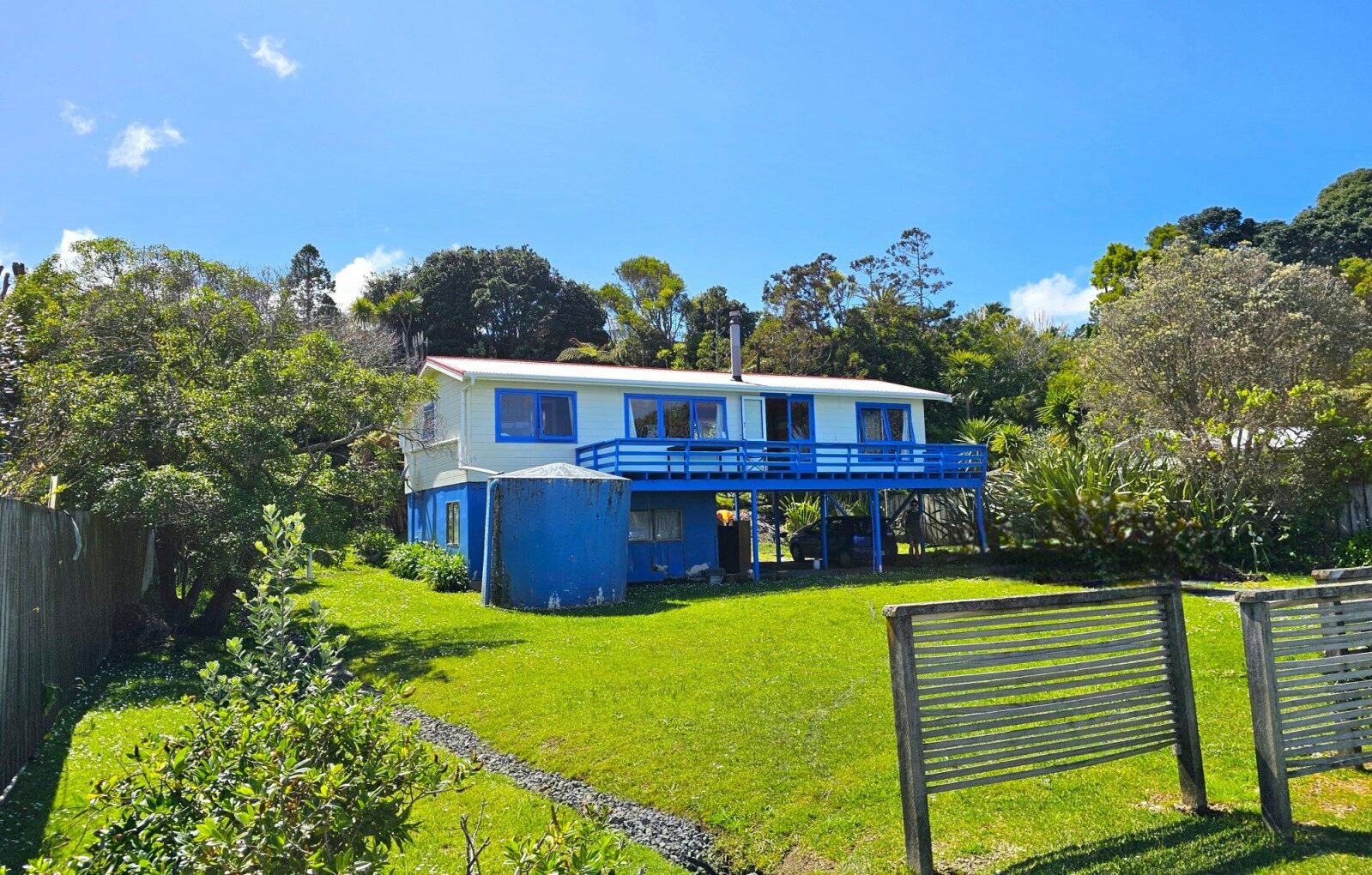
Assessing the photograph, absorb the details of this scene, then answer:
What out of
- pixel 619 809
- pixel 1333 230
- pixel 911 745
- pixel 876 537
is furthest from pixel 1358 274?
pixel 619 809

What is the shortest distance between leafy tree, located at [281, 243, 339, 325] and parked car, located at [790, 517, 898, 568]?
111ft

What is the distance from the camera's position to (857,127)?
15867mm

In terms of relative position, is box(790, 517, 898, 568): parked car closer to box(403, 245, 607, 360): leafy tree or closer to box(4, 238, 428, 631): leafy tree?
box(4, 238, 428, 631): leafy tree

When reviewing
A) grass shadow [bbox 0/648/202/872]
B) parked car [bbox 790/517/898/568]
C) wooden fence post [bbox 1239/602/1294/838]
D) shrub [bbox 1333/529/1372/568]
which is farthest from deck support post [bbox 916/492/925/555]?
wooden fence post [bbox 1239/602/1294/838]

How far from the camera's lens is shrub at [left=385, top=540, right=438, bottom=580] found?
21.4 meters

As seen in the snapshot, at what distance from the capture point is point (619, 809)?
6301 millimetres

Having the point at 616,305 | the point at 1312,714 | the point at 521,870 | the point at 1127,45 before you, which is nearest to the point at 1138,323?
the point at 1127,45

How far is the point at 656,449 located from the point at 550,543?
19.2ft

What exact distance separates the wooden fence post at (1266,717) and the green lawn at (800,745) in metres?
0.17

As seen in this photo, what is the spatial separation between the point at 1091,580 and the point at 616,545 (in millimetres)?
9194

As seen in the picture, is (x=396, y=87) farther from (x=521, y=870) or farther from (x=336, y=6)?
(x=521, y=870)

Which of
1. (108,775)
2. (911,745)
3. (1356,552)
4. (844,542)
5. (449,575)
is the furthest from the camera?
(844,542)

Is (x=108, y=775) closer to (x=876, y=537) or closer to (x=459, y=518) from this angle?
(x=459, y=518)

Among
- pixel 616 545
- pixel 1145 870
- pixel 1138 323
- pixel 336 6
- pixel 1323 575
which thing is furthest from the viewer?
pixel 1138 323
